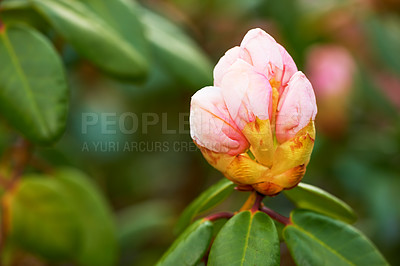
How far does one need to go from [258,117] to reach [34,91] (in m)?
0.39

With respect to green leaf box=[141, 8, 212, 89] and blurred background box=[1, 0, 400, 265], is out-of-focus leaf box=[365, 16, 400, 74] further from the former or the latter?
green leaf box=[141, 8, 212, 89]

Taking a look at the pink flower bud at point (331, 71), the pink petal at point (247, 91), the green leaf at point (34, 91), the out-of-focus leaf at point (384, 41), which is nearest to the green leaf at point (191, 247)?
the pink petal at point (247, 91)

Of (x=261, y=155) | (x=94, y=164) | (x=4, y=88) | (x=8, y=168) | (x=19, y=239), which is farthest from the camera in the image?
(x=94, y=164)

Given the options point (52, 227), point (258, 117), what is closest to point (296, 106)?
point (258, 117)

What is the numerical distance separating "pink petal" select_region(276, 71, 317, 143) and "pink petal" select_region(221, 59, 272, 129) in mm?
22

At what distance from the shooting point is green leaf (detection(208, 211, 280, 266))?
2.17 ft

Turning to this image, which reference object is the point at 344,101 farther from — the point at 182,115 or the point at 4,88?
the point at 4,88

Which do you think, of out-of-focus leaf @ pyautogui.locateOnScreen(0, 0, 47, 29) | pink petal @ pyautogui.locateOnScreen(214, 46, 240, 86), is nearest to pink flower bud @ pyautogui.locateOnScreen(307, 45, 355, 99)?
out-of-focus leaf @ pyautogui.locateOnScreen(0, 0, 47, 29)

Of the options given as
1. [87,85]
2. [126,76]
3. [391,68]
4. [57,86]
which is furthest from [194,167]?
[57,86]

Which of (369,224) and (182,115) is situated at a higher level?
(182,115)

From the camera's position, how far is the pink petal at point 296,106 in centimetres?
70

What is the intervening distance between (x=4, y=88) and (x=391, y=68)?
1.41 metres

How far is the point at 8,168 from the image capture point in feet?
4.53

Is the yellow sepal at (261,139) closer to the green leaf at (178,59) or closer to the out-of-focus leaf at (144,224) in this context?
the green leaf at (178,59)
